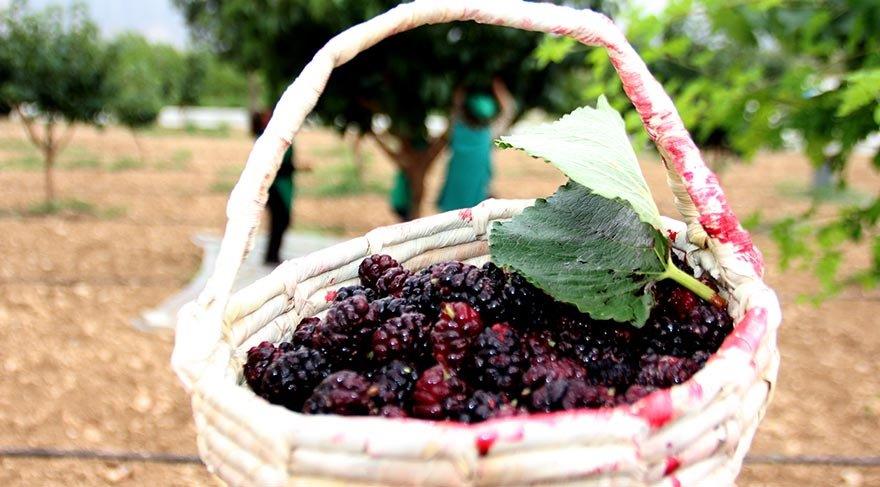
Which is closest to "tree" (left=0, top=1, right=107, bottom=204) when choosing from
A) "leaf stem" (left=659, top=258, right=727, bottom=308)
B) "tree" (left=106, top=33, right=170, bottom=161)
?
"tree" (left=106, top=33, right=170, bottom=161)

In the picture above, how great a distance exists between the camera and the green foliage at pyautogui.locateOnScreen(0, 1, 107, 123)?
25.4 feet

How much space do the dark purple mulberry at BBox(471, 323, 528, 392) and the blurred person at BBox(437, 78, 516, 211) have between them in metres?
3.80

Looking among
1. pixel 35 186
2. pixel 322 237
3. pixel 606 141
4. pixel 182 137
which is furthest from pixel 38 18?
pixel 182 137

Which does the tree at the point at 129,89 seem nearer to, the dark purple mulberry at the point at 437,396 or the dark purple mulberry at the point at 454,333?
the dark purple mulberry at the point at 454,333

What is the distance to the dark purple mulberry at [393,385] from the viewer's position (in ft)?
2.80

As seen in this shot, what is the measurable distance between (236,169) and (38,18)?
5.00m

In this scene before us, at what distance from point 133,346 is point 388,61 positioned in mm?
1899

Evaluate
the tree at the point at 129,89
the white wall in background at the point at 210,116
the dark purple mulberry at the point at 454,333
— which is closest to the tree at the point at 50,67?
the tree at the point at 129,89

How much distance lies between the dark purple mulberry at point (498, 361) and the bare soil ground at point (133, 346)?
1.49 meters

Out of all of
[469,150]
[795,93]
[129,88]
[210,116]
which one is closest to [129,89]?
[129,88]

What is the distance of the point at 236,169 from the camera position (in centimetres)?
1302

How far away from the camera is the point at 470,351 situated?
37.3 inches

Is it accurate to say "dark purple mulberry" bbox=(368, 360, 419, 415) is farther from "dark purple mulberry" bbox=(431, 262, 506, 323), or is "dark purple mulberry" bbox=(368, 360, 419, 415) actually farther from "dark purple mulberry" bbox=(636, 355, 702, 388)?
"dark purple mulberry" bbox=(636, 355, 702, 388)

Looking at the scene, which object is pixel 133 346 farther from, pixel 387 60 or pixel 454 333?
→ pixel 454 333
